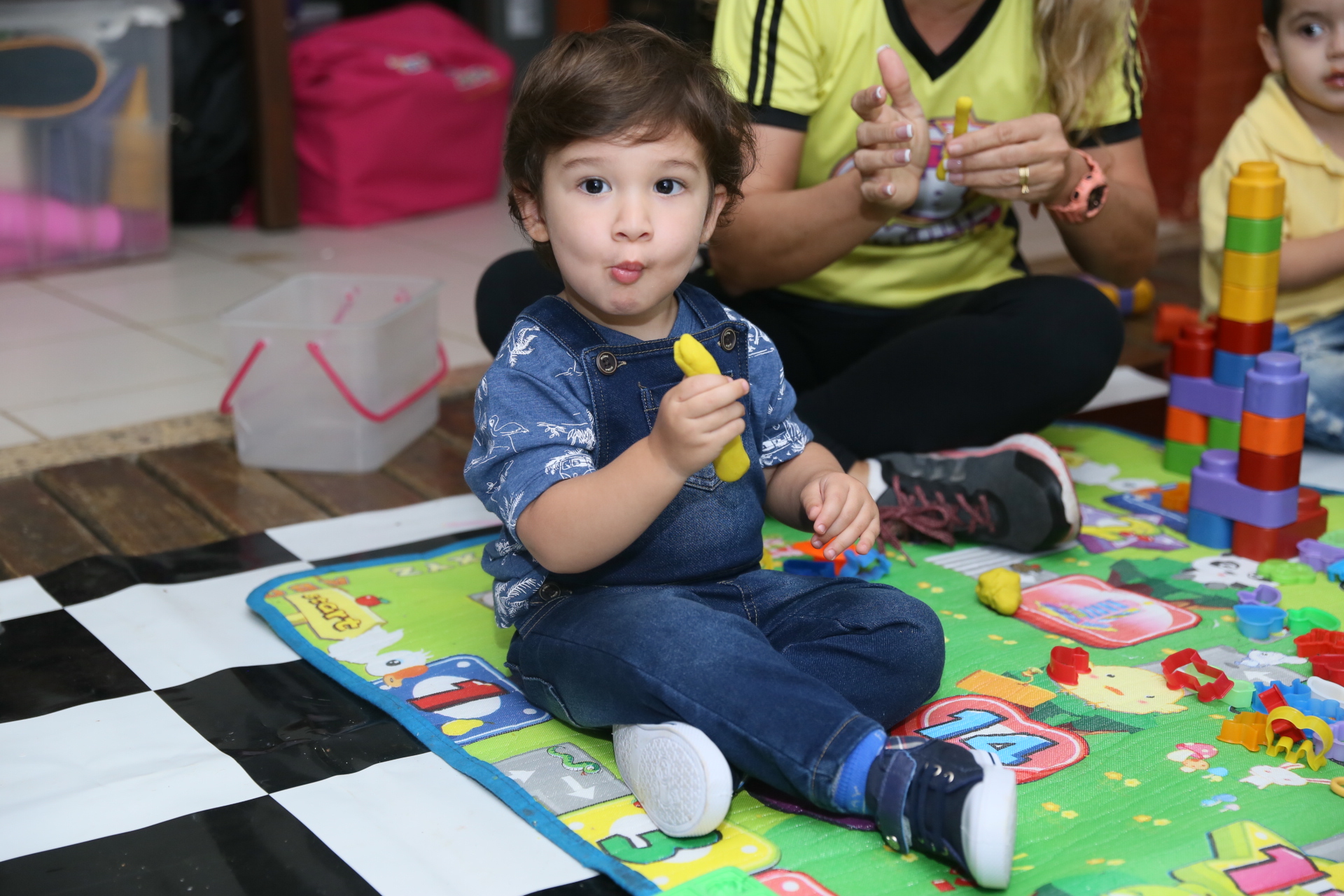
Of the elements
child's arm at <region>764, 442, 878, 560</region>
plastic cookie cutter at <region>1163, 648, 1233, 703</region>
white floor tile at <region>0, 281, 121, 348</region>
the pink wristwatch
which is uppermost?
the pink wristwatch

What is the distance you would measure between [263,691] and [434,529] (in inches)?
13.8

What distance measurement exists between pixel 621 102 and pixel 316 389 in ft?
2.33

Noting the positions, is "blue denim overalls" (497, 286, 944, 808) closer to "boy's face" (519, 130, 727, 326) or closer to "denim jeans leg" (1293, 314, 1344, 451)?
"boy's face" (519, 130, 727, 326)

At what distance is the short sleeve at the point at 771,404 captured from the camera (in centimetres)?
98

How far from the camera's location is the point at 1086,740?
90 centimetres

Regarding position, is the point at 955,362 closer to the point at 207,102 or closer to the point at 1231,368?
the point at 1231,368

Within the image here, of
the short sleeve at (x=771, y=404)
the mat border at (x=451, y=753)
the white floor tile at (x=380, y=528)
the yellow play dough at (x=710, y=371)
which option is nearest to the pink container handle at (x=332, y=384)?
the white floor tile at (x=380, y=528)

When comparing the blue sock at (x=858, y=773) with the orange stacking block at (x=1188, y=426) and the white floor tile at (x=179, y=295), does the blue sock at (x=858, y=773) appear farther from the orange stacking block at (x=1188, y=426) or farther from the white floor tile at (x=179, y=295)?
the white floor tile at (x=179, y=295)

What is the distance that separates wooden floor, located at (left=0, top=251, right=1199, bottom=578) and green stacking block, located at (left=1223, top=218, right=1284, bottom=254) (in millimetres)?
388

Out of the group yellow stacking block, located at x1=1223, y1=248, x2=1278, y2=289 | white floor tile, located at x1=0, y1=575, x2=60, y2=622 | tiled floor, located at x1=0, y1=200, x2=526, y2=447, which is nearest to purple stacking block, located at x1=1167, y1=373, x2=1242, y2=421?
yellow stacking block, located at x1=1223, y1=248, x2=1278, y2=289

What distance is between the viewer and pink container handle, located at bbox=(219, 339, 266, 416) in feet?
4.69

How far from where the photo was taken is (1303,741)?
874 millimetres

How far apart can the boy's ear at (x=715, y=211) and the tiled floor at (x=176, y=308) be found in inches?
36.2

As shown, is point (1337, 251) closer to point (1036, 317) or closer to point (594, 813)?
point (1036, 317)
